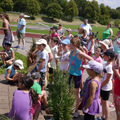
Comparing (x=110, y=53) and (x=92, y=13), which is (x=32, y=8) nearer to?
(x=92, y=13)

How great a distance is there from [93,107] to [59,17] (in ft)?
313

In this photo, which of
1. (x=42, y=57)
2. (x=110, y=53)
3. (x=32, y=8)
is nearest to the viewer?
(x=110, y=53)

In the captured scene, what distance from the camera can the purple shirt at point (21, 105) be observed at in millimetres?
3058

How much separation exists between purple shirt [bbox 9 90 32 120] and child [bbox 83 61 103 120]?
1.02 meters

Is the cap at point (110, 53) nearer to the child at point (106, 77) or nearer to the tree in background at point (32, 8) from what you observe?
the child at point (106, 77)

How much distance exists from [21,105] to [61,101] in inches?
31.7

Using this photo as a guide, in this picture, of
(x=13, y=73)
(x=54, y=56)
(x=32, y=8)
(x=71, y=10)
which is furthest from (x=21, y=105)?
(x=71, y=10)

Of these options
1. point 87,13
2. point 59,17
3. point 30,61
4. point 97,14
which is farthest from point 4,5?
point 30,61

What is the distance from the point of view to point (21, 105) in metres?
3.07

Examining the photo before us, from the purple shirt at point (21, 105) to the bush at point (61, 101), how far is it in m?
0.62

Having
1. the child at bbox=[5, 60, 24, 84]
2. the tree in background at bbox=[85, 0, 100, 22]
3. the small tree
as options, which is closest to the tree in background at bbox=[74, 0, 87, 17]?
the tree in background at bbox=[85, 0, 100, 22]

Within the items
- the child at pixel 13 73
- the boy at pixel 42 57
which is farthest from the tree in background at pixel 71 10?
the boy at pixel 42 57

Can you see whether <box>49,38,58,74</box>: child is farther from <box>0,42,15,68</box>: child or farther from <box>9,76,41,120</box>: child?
<box>9,76,41,120</box>: child

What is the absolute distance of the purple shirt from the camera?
3.06 m
